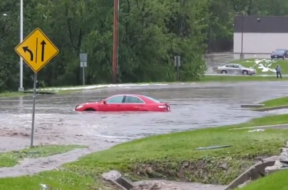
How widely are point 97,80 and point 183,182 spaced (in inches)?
2151

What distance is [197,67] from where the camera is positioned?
8025 cm

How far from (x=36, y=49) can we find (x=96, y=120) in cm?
1236

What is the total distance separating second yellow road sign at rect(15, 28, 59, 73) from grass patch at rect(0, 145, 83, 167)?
6.83 ft

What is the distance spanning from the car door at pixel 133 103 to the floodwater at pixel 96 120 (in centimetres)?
112

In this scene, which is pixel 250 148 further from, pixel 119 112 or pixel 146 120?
pixel 119 112

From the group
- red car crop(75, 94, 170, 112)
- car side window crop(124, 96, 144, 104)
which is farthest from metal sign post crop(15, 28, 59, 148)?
car side window crop(124, 96, 144, 104)

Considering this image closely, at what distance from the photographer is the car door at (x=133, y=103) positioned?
121 feet

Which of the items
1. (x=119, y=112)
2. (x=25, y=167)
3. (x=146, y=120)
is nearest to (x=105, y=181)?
(x=25, y=167)

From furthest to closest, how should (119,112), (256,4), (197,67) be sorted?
(256,4) < (197,67) < (119,112)

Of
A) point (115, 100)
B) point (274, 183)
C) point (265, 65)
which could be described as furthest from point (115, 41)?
point (274, 183)

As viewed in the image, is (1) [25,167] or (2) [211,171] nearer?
(1) [25,167]

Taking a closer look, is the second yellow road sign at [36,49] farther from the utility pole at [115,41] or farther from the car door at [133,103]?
the utility pole at [115,41]

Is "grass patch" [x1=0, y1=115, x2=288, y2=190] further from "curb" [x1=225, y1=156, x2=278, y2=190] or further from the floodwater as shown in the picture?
the floodwater

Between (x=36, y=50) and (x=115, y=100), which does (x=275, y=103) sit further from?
(x=36, y=50)
